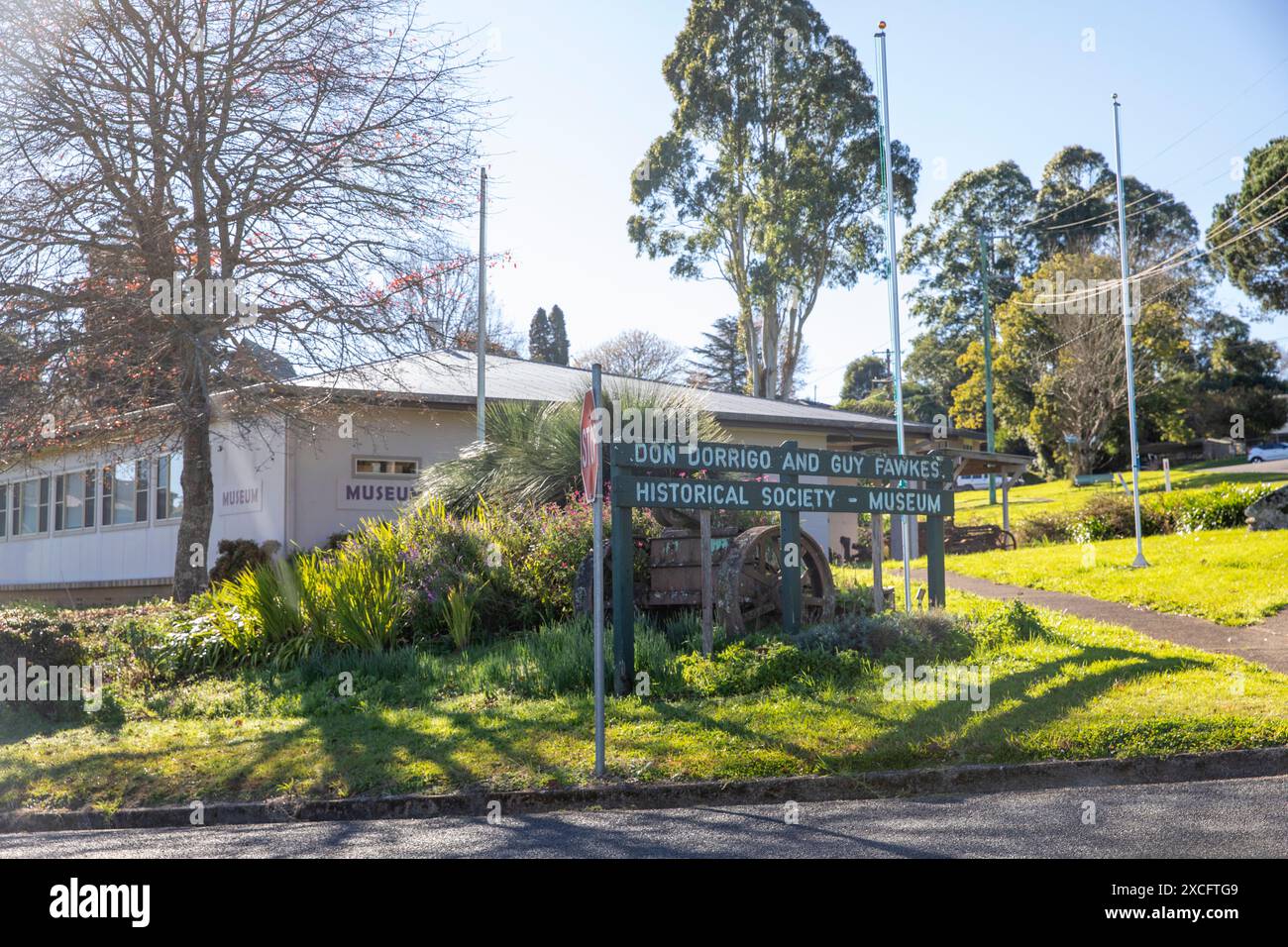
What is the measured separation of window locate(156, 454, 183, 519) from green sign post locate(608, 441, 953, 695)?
13912 mm

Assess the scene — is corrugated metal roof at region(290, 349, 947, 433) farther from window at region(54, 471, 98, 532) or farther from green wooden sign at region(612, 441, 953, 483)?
window at region(54, 471, 98, 532)

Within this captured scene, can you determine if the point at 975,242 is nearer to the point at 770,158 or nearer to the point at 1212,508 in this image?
the point at 770,158

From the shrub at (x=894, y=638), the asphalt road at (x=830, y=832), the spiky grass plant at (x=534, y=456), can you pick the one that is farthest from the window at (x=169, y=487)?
the asphalt road at (x=830, y=832)

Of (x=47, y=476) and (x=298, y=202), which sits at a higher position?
(x=298, y=202)

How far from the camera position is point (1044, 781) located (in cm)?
754

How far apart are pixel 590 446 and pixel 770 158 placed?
29858 mm

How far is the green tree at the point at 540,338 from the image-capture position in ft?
206

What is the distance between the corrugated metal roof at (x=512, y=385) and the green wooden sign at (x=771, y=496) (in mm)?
4224

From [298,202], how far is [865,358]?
65005 mm

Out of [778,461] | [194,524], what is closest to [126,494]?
[194,524]

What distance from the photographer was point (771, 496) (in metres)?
11.2

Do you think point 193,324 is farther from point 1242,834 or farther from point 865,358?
point 865,358

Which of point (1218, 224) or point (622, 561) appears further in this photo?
point (1218, 224)

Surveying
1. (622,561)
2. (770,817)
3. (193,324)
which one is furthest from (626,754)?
(193,324)
